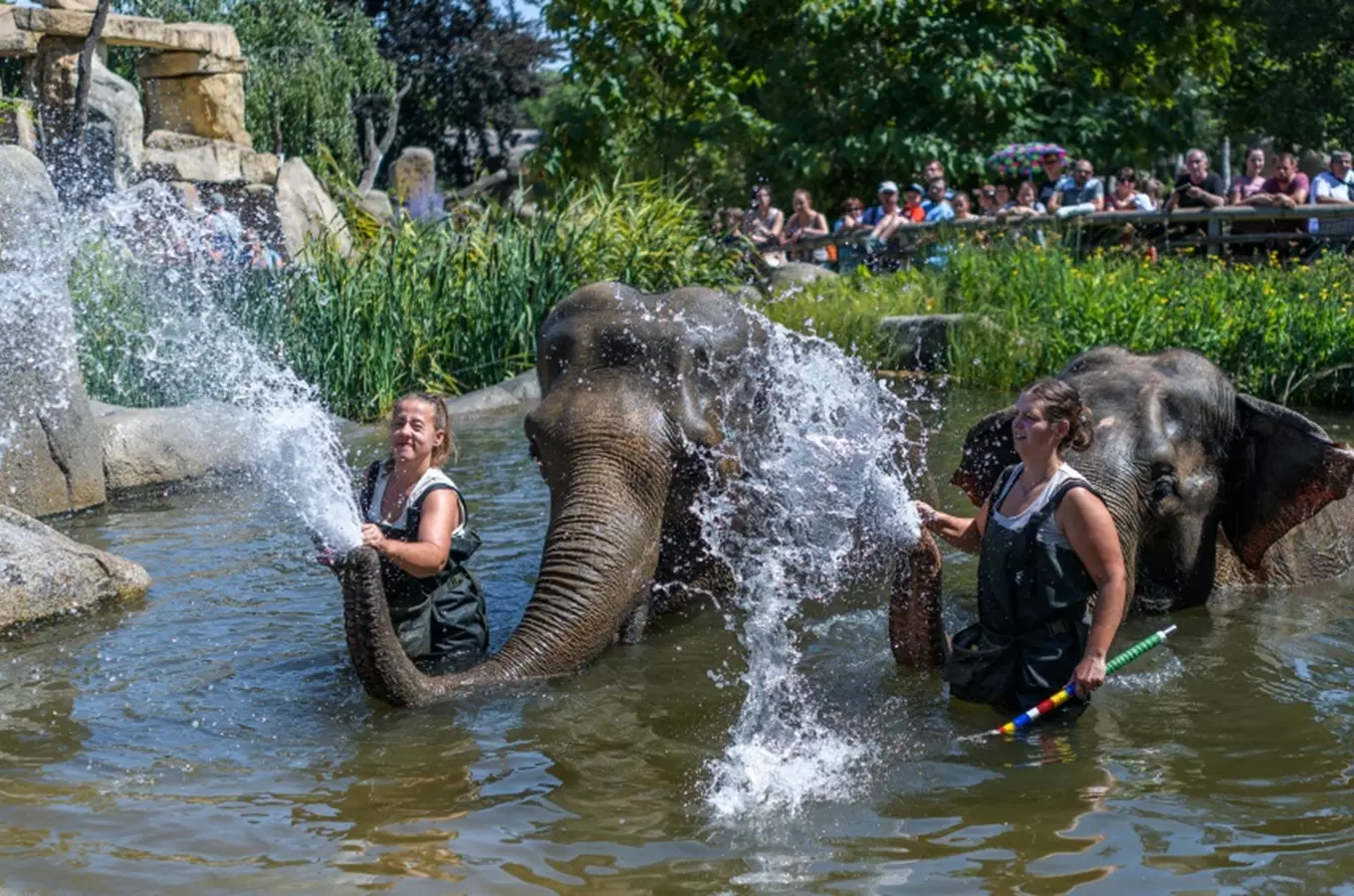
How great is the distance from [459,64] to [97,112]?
13624 mm

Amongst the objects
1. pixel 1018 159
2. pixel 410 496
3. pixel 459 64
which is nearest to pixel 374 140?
pixel 459 64

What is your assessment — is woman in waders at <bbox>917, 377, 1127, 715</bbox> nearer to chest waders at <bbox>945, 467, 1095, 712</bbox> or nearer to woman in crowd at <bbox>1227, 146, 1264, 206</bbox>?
chest waders at <bbox>945, 467, 1095, 712</bbox>

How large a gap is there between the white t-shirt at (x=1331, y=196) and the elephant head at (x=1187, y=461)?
9646mm

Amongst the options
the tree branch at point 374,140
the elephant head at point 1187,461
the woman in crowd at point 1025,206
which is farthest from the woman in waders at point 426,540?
the tree branch at point 374,140

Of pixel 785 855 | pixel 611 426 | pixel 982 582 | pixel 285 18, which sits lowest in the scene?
pixel 785 855

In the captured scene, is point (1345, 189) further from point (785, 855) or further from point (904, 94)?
point (785, 855)

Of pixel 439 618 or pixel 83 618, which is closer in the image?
pixel 439 618

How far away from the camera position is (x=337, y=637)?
721 centimetres

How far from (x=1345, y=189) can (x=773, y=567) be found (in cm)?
1120

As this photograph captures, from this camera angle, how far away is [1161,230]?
57.7ft

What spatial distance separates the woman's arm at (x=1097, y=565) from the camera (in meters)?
5.05

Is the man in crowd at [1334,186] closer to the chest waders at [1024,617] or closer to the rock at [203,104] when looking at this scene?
the chest waders at [1024,617]

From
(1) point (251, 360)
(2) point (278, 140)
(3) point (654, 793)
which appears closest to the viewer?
(3) point (654, 793)

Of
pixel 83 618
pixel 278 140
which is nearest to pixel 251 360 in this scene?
pixel 83 618
